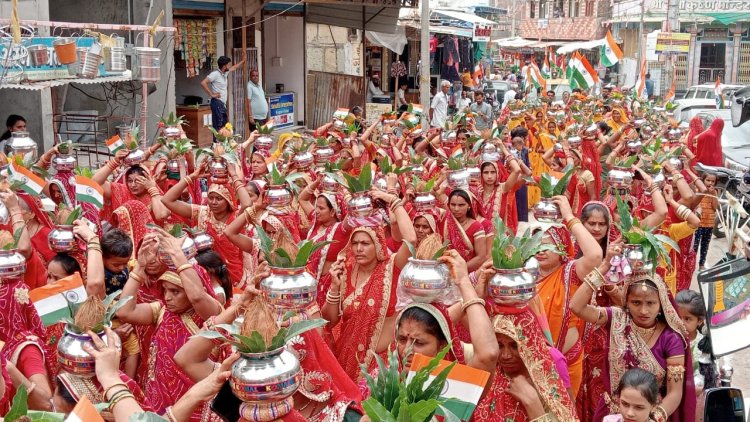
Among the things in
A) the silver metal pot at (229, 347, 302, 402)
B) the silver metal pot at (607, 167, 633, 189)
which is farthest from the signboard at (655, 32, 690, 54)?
the silver metal pot at (229, 347, 302, 402)

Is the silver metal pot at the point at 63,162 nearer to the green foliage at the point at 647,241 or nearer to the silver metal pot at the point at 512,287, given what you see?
the green foliage at the point at 647,241

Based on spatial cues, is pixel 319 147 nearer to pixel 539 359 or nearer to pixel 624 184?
pixel 624 184

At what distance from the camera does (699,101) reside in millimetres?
22141

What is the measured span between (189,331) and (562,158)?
20.1 ft

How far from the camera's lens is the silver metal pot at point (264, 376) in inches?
100

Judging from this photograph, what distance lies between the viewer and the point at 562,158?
30.4ft

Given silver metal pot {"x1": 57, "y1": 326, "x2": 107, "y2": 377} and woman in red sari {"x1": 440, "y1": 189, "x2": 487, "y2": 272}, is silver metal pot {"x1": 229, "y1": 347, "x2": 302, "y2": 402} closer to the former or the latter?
silver metal pot {"x1": 57, "y1": 326, "x2": 107, "y2": 377}

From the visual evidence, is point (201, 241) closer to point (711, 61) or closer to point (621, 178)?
point (621, 178)

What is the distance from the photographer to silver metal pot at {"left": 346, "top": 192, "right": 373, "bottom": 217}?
505 centimetres

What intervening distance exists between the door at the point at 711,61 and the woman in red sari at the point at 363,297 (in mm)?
37428

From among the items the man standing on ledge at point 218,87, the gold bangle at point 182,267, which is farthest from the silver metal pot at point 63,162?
the man standing on ledge at point 218,87

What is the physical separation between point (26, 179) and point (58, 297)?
2.02 metres

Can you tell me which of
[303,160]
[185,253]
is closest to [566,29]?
[303,160]

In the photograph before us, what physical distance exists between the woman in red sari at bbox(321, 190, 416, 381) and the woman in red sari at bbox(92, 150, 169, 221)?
2.23 metres
